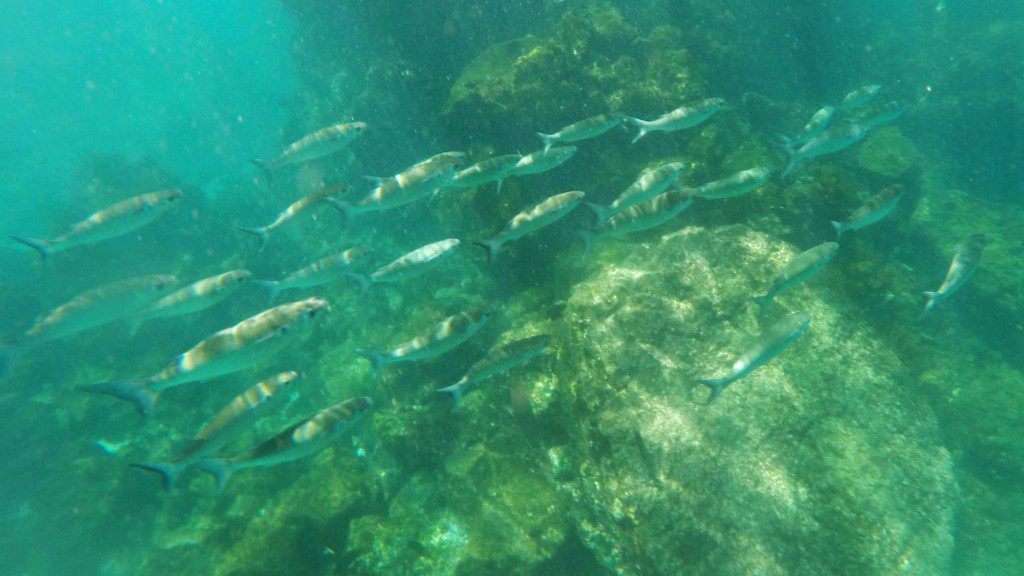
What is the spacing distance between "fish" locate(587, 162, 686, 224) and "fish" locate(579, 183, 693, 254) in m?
0.22

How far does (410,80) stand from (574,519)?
14973 millimetres

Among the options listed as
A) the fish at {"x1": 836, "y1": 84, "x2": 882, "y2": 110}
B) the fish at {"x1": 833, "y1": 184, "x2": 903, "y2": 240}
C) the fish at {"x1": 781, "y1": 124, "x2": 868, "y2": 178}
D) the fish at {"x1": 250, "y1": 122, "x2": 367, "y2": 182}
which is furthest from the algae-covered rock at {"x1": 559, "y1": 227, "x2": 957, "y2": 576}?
the fish at {"x1": 836, "y1": 84, "x2": 882, "y2": 110}

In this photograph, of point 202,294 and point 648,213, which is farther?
point 202,294

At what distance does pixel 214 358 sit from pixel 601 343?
4.62 meters

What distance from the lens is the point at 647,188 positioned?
5.74 metres

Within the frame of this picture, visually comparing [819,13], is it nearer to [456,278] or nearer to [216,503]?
[456,278]

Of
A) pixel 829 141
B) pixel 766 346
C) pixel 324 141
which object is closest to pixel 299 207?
pixel 324 141

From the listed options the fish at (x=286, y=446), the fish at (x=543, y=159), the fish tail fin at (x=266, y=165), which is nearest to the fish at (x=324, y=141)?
the fish tail fin at (x=266, y=165)

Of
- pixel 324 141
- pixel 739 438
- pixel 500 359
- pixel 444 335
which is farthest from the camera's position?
pixel 324 141

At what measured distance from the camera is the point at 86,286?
63.3ft

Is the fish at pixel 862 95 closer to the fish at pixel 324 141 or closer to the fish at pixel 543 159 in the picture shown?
the fish at pixel 543 159

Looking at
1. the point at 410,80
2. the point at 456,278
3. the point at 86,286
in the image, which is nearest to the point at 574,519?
the point at 456,278

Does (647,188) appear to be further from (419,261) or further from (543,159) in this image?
(419,261)

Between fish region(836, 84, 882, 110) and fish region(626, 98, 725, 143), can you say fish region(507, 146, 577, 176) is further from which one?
fish region(836, 84, 882, 110)
